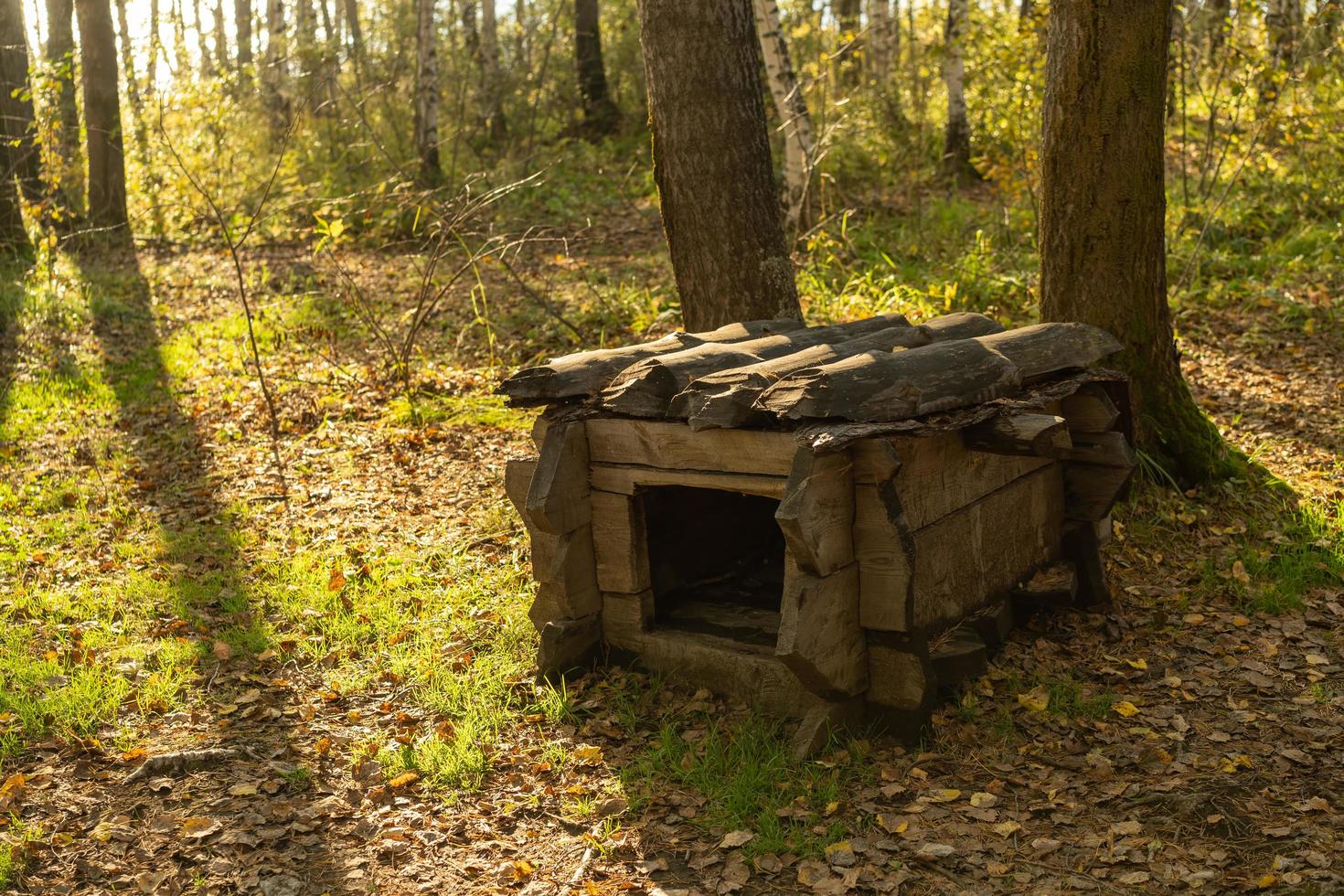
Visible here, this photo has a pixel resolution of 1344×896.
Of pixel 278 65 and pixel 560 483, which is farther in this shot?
pixel 278 65

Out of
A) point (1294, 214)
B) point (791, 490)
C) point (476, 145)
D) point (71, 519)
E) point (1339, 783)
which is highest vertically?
point (476, 145)

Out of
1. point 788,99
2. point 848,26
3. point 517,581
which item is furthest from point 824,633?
point 848,26

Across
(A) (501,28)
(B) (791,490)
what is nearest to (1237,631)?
(B) (791,490)

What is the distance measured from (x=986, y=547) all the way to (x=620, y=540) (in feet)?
4.76

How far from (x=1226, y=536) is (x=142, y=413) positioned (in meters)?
7.16

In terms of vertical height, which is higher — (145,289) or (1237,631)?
(145,289)

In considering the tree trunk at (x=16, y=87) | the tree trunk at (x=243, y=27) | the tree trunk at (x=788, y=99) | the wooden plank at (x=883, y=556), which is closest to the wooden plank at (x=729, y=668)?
the wooden plank at (x=883, y=556)

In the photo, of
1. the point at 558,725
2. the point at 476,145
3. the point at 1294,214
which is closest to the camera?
the point at 558,725

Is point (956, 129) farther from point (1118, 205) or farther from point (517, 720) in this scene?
point (517, 720)

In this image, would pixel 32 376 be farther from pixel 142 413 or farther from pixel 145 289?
pixel 145 289

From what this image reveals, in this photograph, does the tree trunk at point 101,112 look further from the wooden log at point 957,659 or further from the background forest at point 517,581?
the wooden log at point 957,659

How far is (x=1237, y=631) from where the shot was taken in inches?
183

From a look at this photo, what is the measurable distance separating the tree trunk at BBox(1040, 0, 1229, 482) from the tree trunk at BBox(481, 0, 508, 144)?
38.7 ft

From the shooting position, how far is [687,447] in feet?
13.1
